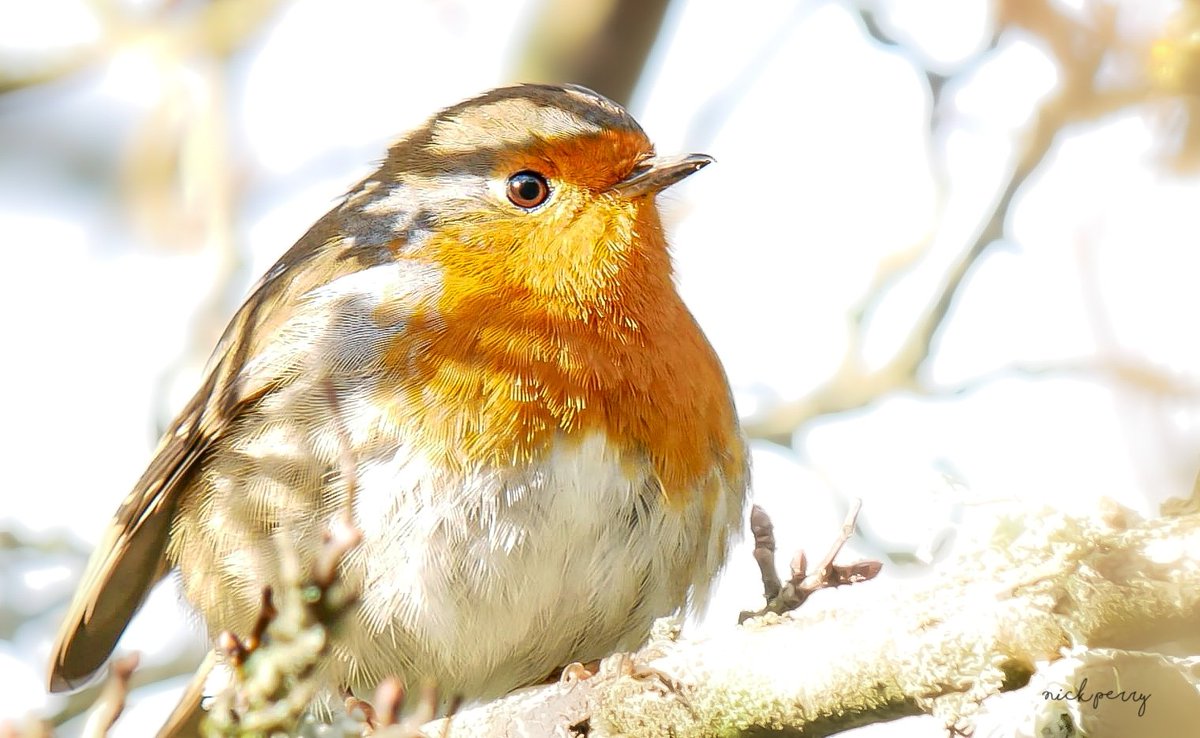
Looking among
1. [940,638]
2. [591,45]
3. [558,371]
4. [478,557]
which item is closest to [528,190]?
[558,371]

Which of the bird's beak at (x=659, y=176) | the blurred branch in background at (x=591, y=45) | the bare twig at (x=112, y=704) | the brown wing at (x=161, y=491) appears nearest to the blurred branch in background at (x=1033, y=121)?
the blurred branch in background at (x=591, y=45)

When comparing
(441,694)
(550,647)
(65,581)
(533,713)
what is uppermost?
(533,713)

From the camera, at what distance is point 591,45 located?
17.1ft

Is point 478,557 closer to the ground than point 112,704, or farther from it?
closer to the ground

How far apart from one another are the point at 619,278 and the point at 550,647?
1.17 metres

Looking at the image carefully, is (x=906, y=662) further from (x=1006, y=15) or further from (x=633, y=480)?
(x=1006, y=15)

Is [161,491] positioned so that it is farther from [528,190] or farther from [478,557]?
[528,190]

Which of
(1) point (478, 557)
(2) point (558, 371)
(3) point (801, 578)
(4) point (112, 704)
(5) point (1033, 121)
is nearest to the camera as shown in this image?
(4) point (112, 704)

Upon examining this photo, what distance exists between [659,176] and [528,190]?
0.42 metres

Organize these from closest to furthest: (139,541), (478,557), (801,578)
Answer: (801,578) < (478,557) < (139,541)

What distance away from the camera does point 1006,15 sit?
4.75 meters

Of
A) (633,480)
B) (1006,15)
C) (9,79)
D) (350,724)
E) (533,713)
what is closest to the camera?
(350,724)

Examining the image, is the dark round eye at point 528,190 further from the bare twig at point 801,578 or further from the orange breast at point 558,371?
the bare twig at point 801,578

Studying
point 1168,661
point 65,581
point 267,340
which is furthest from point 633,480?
point 65,581
